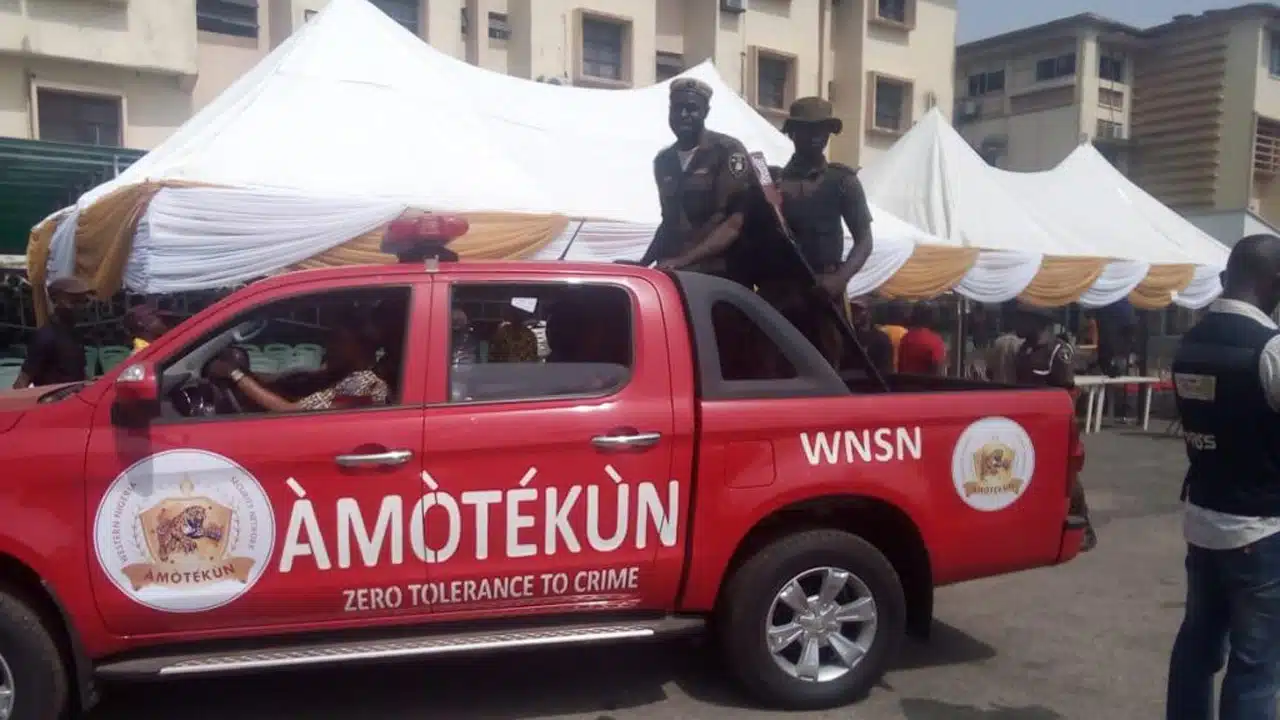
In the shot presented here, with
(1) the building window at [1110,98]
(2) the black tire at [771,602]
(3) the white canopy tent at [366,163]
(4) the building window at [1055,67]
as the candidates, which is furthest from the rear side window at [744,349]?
(1) the building window at [1110,98]

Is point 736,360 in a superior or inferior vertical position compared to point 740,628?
superior

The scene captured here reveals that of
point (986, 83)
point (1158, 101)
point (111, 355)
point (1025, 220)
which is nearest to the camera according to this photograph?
point (111, 355)

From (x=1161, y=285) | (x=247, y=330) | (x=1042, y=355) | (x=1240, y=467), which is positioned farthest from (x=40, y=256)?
(x=1161, y=285)

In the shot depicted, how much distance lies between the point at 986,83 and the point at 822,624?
3251cm

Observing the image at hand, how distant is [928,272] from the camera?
1088cm

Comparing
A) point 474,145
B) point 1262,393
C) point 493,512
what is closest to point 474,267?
point 493,512

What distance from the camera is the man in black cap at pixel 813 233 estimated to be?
197 inches

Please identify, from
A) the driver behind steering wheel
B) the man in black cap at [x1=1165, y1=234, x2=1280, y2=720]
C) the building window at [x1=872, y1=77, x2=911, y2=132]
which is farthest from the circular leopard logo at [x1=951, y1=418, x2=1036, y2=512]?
the building window at [x1=872, y1=77, x2=911, y2=132]

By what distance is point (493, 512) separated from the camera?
140 inches

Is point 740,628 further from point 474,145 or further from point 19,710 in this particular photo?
point 474,145

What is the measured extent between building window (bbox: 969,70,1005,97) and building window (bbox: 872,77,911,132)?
359 inches

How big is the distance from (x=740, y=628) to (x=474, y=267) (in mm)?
1747

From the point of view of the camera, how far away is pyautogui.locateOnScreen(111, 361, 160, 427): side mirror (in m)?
3.23

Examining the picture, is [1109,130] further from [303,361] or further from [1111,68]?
[303,361]
